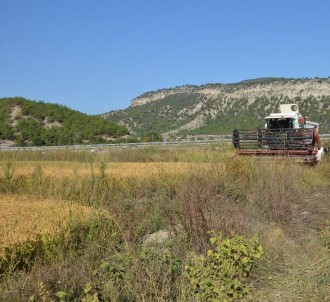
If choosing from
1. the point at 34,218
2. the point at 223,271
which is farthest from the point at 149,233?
the point at 223,271

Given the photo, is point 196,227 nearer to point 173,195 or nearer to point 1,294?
point 1,294

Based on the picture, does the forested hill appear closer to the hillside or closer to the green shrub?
the hillside

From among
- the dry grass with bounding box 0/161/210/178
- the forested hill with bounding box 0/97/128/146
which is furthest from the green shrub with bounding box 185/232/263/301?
the forested hill with bounding box 0/97/128/146

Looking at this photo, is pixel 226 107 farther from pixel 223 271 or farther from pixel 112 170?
pixel 223 271

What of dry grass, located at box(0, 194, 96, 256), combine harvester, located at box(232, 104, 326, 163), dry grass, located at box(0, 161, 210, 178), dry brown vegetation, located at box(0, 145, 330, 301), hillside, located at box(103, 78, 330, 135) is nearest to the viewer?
dry brown vegetation, located at box(0, 145, 330, 301)

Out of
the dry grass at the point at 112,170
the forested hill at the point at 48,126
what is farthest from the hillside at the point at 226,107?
the dry grass at the point at 112,170

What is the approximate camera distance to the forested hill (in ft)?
176

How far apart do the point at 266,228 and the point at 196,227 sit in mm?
1975

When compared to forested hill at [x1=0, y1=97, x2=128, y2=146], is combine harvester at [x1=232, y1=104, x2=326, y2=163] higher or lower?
lower

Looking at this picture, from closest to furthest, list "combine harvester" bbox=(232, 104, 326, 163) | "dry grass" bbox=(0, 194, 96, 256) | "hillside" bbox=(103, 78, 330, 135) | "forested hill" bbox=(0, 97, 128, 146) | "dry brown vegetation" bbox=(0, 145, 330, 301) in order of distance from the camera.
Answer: "dry brown vegetation" bbox=(0, 145, 330, 301), "dry grass" bbox=(0, 194, 96, 256), "combine harvester" bbox=(232, 104, 326, 163), "forested hill" bbox=(0, 97, 128, 146), "hillside" bbox=(103, 78, 330, 135)

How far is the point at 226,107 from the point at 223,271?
105m

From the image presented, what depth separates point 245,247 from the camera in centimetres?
590

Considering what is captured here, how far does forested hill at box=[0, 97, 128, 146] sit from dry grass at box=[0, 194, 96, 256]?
40515 mm

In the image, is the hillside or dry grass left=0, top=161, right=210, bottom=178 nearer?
dry grass left=0, top=161, right=210, bottom=178
